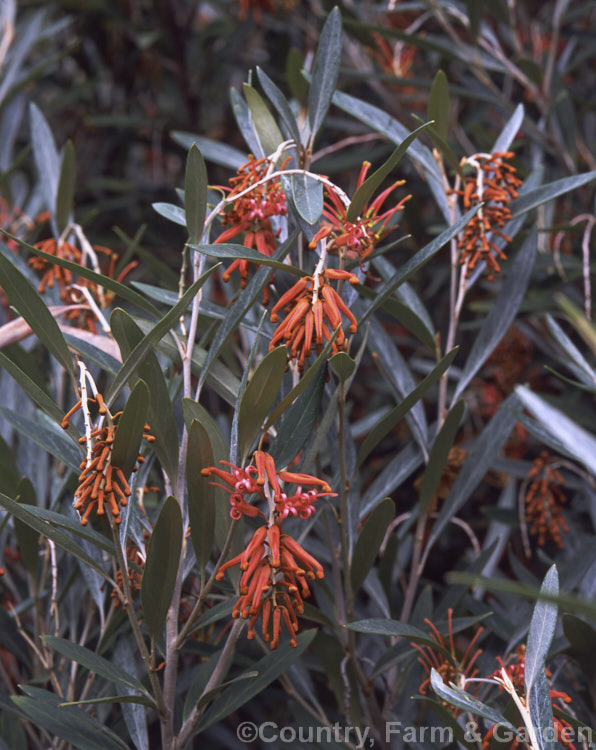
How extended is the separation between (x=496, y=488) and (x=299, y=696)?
69 centimetres

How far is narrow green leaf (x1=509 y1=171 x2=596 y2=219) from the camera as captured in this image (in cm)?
71

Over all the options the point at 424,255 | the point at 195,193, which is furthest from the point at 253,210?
the point at 424,255

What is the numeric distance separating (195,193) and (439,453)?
35cm

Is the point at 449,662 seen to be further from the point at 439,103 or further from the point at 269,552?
the point at 439,103

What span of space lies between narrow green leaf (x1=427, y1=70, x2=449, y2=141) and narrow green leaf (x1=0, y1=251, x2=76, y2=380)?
436 mm

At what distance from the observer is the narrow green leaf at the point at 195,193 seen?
618 mm

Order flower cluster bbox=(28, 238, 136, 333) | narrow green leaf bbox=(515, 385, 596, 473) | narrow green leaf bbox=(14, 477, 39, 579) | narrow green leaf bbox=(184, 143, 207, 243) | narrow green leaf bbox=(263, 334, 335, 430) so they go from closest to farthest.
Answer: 1. narrow green leaf bbox=(515, 385, 596, 473)
2. narrow green leaf bbox=(263, 334, 335, 430)
3. narrow green leaf bbox=(184, 143, 207, 243)
4. narrow green leaf bbox=(14, 477, 39, 579)
5. flower cluster bbox=(28, 238, 136, 333)

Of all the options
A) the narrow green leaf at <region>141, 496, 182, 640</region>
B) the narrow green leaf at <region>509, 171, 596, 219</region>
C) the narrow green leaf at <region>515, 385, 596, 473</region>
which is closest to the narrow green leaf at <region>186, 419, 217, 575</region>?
the narrow green leaf at <region>141, 496, 182, 640</region>

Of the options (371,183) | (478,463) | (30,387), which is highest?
(371,183)

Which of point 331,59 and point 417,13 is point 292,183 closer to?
point 331,59

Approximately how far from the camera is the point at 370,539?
690 millimetres

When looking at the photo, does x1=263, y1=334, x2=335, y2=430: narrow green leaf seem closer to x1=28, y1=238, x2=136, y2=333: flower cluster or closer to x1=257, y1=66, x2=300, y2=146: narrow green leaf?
x1=257, y1=66, x2=300, y2=146: narrow green leaf

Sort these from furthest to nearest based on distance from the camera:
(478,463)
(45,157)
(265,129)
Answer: (45,157) → (478,463) → (265,129)

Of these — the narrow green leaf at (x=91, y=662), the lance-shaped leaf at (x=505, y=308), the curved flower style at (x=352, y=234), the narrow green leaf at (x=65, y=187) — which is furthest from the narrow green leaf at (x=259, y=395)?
the narrow green leaf at (x=65, y=187)
